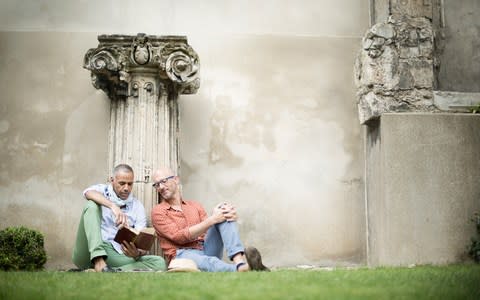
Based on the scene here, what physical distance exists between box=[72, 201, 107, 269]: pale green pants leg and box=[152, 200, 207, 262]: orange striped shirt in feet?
1.80

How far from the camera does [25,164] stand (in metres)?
8.56

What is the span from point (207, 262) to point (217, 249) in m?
0.29

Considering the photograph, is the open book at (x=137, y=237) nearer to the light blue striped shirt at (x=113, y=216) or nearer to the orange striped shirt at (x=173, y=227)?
the orange striped shirt at (x=173, y=227)

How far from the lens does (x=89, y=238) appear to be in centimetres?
663

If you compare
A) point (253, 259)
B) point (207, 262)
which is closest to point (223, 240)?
point (207, 262)

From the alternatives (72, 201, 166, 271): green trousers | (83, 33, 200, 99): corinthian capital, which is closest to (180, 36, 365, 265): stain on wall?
(83, 33, 200, 99): corinthian capital

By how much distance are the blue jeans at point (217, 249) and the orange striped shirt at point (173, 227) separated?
4.0 inches

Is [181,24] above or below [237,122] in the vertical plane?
above

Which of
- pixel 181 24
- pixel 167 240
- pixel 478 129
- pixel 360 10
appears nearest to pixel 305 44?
pixel 360 10

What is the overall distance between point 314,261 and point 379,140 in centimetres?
176

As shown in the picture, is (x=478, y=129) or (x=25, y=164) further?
(x=25, y=164)

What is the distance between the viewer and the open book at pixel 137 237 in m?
6.49

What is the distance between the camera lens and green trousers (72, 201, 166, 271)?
21.7 feet

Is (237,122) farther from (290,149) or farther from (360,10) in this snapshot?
(360,10)
